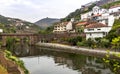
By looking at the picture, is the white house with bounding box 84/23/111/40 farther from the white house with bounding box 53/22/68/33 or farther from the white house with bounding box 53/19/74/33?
the white house with bounding box 53/22/68/33

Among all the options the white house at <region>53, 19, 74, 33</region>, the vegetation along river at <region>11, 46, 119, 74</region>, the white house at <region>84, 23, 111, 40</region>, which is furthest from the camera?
the white house at <region>53, 19, 74, 33</region>

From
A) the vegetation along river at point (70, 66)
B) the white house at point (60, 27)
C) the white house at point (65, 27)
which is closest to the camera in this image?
the vegetation along river at point (70, 66)

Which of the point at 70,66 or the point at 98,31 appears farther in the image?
the point at 98,31

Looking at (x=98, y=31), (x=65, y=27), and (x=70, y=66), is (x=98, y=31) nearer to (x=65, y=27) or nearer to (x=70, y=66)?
(x=70, y=66)

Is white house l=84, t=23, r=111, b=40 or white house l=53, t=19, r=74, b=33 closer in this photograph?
white house l=84, t=23, r=111, b=40

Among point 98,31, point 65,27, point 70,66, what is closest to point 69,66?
point 70,66

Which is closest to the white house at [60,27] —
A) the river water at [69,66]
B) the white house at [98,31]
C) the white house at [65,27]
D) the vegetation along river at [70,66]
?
the white house at [65,27]

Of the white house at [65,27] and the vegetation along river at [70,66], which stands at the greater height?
the white house at [65,27]

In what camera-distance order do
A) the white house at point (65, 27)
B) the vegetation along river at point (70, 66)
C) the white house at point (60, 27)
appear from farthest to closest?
the white house at point (60, 27) → the white house at point (65, 27) → the vegetation along river at point (70, 66)

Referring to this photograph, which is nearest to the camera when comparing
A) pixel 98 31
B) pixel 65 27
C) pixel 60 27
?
pixel 98 31

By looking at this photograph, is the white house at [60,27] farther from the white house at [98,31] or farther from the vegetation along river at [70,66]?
the vegetation along river at [70,66]

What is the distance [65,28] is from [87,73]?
66.2m

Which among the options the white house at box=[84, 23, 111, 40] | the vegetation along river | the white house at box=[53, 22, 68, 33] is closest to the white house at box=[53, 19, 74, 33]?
the white house at box=[53, 22, 68, 33]

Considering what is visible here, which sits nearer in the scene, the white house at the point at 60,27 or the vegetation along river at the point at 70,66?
the vegetation along river at the point at 70,66
